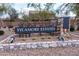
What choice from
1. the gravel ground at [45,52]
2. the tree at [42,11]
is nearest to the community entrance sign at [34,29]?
the tree at [42,11]

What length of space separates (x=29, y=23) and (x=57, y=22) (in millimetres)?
353

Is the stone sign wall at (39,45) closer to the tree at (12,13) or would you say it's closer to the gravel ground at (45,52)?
the gravel ground at (45,52)

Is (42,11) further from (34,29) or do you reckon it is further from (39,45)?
(39,45)

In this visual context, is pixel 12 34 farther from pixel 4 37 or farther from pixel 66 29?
pixel 66 29

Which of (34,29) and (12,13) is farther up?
(12,13)

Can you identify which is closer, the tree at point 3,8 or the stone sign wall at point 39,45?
the tree at point 3,8

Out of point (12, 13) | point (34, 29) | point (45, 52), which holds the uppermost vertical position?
point (12, 13)

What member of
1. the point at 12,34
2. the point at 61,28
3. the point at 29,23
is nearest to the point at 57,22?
the point at 61,28

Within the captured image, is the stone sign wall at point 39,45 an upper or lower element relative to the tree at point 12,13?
lower

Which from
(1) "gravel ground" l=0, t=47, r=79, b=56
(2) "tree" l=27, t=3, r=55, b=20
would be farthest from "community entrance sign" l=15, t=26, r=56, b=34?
(1) "gravel ground" l=0, t=47, r=79, b=56

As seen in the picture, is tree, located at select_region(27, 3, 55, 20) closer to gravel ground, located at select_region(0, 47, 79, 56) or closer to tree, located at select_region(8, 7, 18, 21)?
tree, located at select_region(8, 7, 18, 21)

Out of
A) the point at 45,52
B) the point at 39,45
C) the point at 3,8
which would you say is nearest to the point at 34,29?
the point at 39,45

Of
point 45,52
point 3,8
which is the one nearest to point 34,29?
point 45,52

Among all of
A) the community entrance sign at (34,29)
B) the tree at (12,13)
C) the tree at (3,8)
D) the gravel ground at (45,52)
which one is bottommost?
the gravel ground at (45,52)
